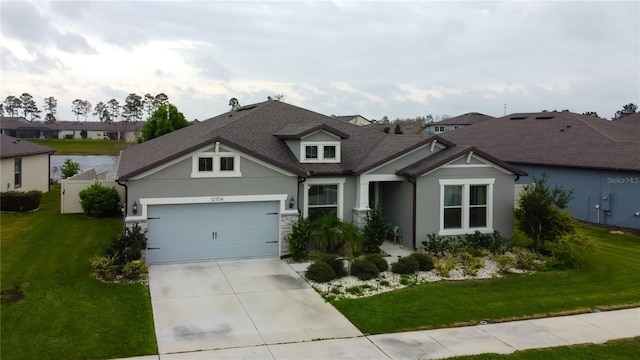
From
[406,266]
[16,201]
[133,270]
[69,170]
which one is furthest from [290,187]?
[69,170]

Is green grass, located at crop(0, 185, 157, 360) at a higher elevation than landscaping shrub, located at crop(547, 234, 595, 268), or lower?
lower

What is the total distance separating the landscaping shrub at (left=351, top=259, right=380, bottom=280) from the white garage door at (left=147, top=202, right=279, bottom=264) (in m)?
3.28

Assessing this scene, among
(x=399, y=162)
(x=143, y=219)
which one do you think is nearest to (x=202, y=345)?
(x=143, y=219)

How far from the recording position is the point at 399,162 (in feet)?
62.0

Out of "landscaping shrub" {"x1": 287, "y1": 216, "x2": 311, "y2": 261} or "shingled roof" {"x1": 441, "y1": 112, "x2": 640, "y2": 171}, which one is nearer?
"landscaping shrub" {"x1": 287, "y1": 216, "x2": 311, "y2": 261}

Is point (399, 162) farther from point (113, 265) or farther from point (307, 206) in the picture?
point (113, 265)

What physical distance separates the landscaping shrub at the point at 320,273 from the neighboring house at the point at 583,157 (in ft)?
51.4

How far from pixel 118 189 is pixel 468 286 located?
17172 millimetres

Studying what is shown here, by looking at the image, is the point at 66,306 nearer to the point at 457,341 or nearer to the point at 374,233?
the point at 457,341

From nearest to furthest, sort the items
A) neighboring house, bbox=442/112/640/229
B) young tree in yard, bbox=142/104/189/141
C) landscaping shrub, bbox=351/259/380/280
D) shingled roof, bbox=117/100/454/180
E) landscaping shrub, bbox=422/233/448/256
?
landscaping shrub, bbox=351/259/380/280 → shingled roof, bbox=117/100/454/180 → landscaping shrub, bbox=422/233/448/256 → neighboring house, bbox=442/112/640/229 → young tree in yard, bbox=142/104/189/141

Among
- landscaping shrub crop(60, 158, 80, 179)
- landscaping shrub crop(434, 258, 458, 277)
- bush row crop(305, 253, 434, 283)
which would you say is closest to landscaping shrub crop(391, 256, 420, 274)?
bush row crop(305, 253, 434, 283)

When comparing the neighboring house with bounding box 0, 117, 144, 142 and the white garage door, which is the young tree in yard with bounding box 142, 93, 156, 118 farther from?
the white garage door

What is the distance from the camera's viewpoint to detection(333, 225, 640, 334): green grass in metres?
11.6

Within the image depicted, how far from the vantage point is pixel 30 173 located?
27.8 metres
